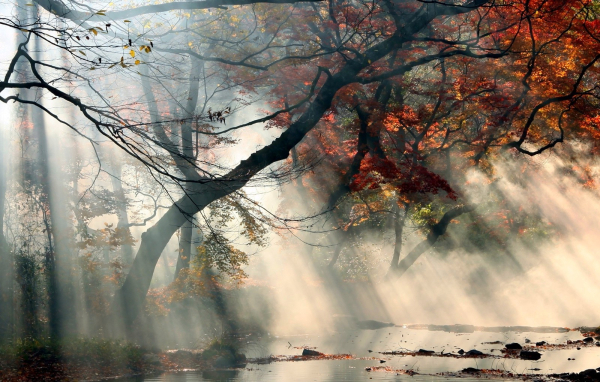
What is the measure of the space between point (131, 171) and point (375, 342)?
16071 mm

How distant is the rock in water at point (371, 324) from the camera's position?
21.8m

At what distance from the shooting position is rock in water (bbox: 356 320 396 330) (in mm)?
21797

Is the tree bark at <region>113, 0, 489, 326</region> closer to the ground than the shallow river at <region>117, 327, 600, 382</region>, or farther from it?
farther from it

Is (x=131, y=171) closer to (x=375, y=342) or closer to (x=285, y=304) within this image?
(x=285, y=304)

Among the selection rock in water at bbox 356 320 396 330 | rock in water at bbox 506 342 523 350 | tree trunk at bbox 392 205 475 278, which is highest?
tree trunk at bbox 392 205 475 278

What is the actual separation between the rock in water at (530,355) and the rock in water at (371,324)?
1052cm

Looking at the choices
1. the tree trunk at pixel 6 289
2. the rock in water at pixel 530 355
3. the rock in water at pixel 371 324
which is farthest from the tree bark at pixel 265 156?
the rock in water at pixel 371 324

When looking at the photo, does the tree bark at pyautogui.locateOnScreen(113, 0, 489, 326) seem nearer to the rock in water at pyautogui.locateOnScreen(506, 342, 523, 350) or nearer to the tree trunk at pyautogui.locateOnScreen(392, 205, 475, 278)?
the rock in water at pyautogui.locateOnScreen(506, 342, 523, 350)

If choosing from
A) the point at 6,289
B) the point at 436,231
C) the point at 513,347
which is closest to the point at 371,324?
the point at 436,231

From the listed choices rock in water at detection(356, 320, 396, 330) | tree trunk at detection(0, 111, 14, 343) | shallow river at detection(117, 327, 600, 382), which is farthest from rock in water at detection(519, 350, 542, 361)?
tree trunk at detection(0, 111, 14, 343)

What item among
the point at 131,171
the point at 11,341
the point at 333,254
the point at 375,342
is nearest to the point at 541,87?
the point at 375,342

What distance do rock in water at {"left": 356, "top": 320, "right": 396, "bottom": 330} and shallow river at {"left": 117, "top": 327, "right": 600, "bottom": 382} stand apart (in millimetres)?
3461

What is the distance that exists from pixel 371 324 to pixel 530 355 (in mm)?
11436

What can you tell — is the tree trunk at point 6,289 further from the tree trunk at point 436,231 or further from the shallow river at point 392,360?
the tree trunk at point 436,231
